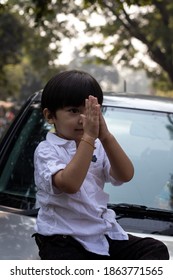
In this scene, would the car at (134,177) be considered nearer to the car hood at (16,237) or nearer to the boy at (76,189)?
the car hood at (16,237)

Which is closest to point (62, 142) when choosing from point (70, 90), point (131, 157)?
point (70, 90)

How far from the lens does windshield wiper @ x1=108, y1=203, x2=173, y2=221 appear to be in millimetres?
2900

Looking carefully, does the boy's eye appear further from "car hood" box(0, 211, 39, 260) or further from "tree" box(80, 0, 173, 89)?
"tree" box(80, 0, 173, 89)

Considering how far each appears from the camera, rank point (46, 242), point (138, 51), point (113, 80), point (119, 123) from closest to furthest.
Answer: point (46, 242) < point (119, 123) < point (138, 51) < point (113, 80)

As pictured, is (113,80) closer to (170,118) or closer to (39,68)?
(39,68)

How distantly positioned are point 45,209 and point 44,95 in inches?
17.4

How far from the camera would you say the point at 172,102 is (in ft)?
Result: 12.4

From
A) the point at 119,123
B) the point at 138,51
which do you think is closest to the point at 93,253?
the point at 119,123

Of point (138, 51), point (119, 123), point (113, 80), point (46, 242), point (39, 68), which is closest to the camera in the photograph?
point (46, 242)

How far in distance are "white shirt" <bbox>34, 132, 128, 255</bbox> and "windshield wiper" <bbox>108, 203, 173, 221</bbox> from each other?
2.08 feet

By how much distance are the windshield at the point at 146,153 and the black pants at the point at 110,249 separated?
0.76m

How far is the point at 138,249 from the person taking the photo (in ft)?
7.34

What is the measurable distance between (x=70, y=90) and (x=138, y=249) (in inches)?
26.4

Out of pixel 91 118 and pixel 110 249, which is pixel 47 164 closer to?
pixel 91 118
